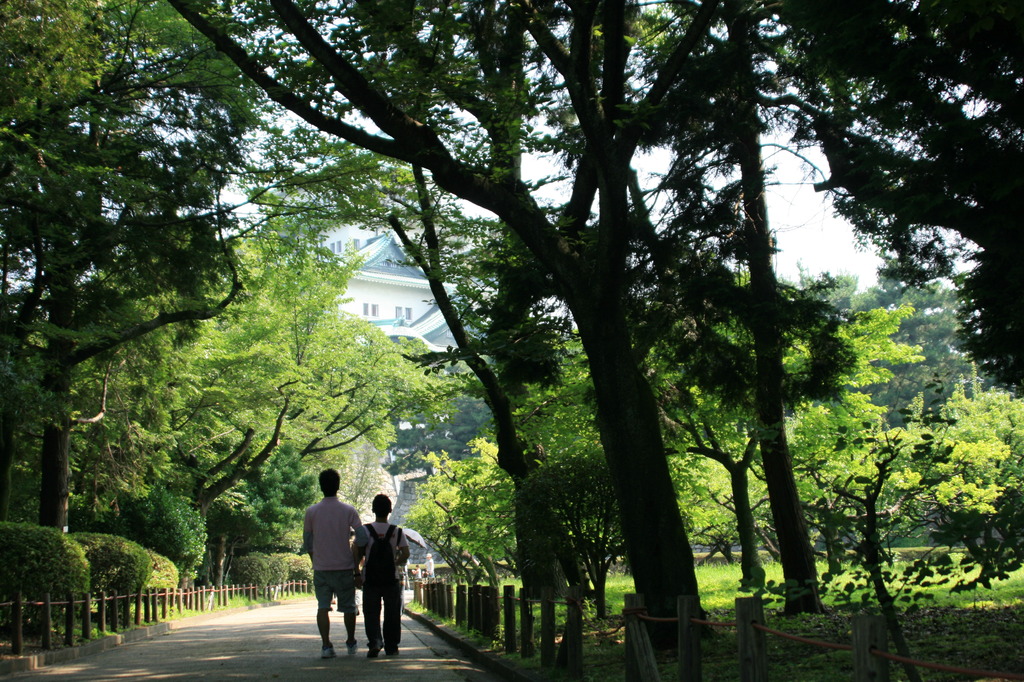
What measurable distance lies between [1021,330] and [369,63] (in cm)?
662

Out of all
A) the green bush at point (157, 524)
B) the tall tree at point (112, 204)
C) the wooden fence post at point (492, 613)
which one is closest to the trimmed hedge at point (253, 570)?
the green bush at point (157, 524)

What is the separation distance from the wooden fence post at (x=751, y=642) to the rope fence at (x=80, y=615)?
30.8ft

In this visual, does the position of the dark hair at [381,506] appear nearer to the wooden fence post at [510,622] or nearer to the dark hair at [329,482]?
the dark hair at [329,482]

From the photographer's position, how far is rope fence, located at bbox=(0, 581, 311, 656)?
11.4 m

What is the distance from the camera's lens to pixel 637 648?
255 inches

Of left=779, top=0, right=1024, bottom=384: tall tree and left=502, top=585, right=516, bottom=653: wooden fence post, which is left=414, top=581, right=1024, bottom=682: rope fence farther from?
left=779, top=0, right=1024, bottom=384: tall tree

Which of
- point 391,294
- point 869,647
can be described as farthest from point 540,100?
point 391,294

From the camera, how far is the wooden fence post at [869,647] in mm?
3756

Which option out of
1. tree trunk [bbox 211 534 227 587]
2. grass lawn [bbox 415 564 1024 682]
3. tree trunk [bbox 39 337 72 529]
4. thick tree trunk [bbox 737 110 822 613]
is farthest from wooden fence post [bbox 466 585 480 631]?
tree trunk [bbox 211 534 227 587]

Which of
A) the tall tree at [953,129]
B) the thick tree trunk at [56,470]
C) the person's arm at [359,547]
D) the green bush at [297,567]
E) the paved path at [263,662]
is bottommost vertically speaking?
the green bush at [297,567]

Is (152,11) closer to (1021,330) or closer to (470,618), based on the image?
(470,618)

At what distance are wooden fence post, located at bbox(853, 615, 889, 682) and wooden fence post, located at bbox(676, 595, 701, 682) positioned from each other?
6.32 feet

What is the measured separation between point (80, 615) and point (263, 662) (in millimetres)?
6529

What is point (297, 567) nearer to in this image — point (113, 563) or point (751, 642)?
point (113, 563)
